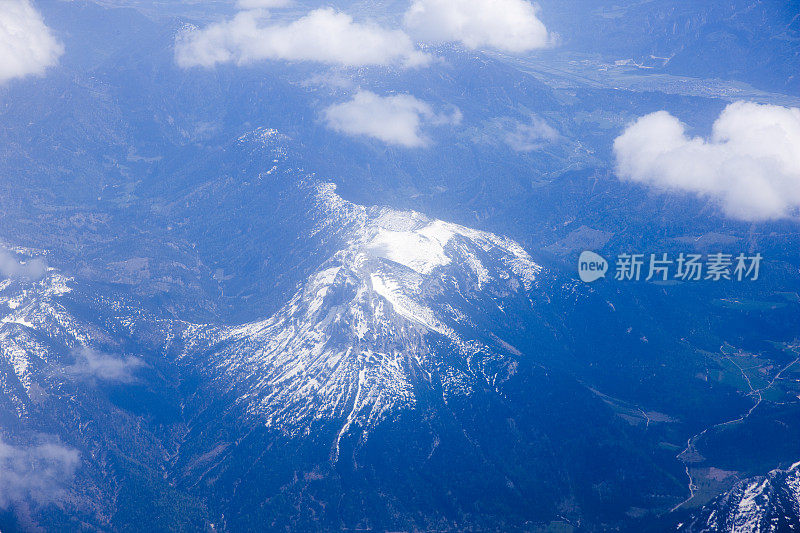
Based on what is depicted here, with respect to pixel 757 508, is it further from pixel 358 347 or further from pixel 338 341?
pixel 338 341

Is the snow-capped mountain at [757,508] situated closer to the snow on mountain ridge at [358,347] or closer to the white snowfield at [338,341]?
the white snowfield at [338,341]

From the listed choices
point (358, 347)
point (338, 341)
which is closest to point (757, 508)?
point (358, 347)

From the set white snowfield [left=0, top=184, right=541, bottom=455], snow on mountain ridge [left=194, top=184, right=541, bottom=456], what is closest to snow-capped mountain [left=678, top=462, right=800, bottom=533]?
white snowfield [left=0, top=184, right=541, bottom=455]

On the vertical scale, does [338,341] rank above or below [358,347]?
above

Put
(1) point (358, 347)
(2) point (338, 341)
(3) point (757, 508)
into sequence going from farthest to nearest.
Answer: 1. (2) point (338, 341)
2. (1) point (358, 347)
3. (3) point (757, 508)

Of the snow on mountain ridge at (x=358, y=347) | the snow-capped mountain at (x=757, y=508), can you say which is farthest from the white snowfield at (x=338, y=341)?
the snow-capped mountain at (x=757, y=508)

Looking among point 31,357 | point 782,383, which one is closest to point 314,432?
point 31,357

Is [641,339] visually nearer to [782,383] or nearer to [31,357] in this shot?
[782,383]

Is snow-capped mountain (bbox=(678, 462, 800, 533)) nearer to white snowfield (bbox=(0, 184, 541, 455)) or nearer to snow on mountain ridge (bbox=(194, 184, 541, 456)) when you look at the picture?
Result: white snowfield (bbox=(0, 184, 541, 455))

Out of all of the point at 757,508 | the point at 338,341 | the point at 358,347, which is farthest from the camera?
the point at 338,341
